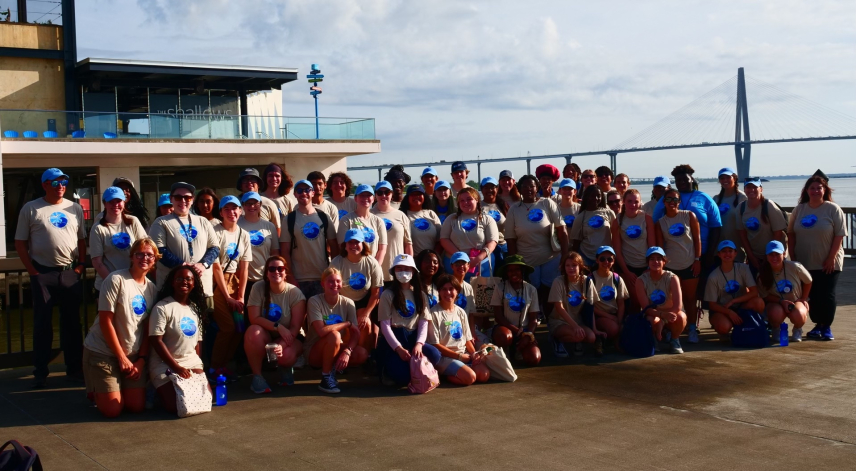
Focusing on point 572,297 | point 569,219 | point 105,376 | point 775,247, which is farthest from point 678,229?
point 105,376

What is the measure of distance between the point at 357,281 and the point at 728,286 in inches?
148

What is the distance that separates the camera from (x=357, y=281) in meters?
7.07

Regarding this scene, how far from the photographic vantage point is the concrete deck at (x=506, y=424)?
4.80 metres

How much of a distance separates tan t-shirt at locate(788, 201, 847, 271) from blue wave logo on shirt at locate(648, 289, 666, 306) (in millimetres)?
1728

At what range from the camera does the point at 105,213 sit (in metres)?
6.71

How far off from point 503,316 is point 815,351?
2.92m

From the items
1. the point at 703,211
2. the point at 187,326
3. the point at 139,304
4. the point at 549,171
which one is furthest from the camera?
the point at 549,171

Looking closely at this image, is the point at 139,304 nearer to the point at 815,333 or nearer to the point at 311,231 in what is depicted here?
the point at 311,231

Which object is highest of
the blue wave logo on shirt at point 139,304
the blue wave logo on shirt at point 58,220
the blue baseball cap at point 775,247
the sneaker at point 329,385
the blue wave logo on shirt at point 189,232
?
the blue wave logo on shirt at point 58,220

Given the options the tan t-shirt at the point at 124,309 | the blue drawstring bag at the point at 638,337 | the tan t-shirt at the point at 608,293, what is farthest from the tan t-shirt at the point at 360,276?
the blue drawstring bag at the point at 638,337

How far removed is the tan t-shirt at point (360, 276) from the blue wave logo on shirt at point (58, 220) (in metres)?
2.26

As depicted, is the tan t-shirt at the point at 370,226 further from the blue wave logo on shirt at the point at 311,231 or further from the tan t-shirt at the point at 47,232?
the tan t-shirt at the point at 47,232

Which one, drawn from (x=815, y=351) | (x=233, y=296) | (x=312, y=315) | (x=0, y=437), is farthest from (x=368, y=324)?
(x=815, y=351)

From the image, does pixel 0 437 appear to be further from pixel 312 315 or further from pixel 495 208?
pixel 495 208
